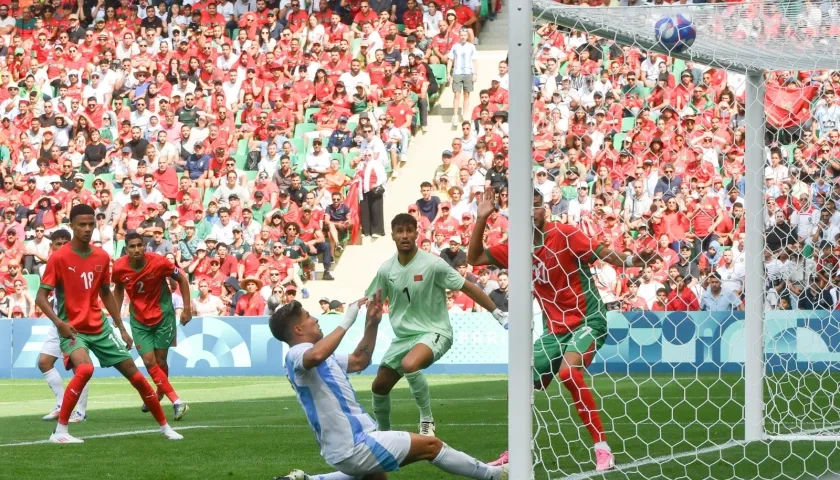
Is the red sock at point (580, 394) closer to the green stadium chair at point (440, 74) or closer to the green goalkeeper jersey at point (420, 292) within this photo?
the green goalkeeper jersey at point (420, 292)

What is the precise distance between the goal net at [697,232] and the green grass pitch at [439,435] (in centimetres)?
7

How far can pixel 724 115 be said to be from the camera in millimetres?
16094

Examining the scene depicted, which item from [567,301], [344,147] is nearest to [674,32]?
[567,301]

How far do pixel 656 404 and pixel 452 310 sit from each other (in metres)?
6.68

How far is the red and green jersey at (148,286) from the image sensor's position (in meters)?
12.2

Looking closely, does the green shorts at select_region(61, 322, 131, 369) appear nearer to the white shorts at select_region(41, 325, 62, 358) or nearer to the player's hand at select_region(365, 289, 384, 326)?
the white shorts at select_region(41, 325, 62, 358)

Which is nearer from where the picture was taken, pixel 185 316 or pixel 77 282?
pixel 77 282

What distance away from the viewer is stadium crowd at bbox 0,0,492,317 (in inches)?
843

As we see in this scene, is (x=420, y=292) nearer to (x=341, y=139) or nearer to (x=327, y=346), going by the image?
(x=327, y=346)

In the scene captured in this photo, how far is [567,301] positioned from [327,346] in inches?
120

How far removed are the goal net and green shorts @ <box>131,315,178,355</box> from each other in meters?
3.83

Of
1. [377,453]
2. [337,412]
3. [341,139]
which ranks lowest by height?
[341,139]

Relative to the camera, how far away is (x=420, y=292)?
9.27 metres

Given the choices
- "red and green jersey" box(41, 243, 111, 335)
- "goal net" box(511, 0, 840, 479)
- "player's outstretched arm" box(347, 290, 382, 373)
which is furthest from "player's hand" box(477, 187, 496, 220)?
"red and green jersey" box(41, 243, 111, 335)
